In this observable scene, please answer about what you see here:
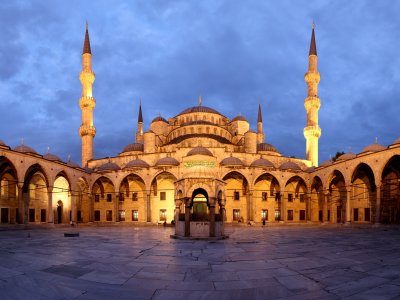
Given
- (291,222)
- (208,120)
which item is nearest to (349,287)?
(291,222)

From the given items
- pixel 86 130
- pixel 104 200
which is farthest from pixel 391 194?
pixel 86 130

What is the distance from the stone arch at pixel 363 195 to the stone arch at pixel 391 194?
96cm

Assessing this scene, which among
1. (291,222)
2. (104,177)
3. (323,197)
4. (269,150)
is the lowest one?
(291,222)

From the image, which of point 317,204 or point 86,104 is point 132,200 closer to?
point 86,104

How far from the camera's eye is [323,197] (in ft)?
123

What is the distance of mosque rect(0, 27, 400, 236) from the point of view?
29953 millimetres

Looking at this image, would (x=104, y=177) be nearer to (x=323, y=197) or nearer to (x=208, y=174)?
(x=208, y=174)

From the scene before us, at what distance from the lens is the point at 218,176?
1225 inches

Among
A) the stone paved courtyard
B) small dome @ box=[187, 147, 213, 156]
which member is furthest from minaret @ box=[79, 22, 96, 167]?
the stone paved courtyard

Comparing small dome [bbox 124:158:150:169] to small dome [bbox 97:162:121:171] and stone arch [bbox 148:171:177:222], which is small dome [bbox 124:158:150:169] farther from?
stone arch [bbox 148:171:177:222]

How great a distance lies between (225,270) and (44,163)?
24733 millimetres

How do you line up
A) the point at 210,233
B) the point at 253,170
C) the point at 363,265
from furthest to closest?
1. the point at 253,170
2. the point at 210,233
3. the point at 363,265

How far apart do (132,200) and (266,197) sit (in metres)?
15.6

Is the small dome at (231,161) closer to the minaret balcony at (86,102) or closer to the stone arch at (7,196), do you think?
the minaret balcony at (86,102)
